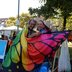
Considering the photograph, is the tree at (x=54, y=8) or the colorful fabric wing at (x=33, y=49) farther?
the tree at (x=54, y=8)

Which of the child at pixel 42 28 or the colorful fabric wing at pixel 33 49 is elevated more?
the child at pixel 42 28

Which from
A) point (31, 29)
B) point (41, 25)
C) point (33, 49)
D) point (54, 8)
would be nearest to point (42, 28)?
point (41, 25)

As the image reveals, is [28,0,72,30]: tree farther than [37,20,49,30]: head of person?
Yes

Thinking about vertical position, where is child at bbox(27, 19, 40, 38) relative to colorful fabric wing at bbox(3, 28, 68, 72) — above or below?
above

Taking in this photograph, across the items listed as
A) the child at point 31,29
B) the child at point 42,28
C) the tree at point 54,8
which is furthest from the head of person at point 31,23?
the tree at point 54,8

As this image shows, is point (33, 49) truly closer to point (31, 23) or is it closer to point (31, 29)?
point (31, 29)

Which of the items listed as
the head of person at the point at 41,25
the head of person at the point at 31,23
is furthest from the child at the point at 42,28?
the head of person at the point at 31,23

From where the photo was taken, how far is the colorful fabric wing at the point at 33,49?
24.5ft

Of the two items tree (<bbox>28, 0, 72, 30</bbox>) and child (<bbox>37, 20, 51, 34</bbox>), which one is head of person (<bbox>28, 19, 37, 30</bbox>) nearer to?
child (<bbox>37, 20, 51, 34</bbox>)

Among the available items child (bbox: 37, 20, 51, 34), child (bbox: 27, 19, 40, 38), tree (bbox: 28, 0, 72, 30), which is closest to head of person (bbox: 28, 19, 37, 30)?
child (bbox: 27, 19, 40, 38)

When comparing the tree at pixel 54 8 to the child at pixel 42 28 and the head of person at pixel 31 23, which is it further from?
the head of person at pixel 31 23

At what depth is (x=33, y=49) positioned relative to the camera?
24.6ft

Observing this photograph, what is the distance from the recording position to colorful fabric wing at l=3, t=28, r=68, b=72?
24.5ft

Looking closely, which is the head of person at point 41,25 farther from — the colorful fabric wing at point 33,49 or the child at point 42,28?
the colorful fabric wing at point 33,49
